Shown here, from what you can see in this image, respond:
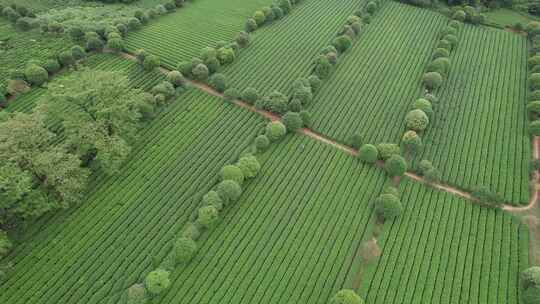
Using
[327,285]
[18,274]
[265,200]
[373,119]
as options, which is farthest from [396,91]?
[18,274]

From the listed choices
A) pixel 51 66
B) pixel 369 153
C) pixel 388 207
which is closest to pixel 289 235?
pixel 388 207

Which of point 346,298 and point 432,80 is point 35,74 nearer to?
point 346,298

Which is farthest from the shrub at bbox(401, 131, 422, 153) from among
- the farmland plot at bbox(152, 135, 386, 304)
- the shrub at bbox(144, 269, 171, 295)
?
the shrub at bbox(144, 269, 171, 295)

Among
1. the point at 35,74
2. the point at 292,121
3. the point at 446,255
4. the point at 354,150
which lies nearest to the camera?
the point at 446,255

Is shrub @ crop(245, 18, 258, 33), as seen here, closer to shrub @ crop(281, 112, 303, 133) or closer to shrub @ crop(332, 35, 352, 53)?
shrub @ crop(332, 35, 352, 53)

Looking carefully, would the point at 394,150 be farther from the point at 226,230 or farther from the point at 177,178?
the point at 177,178

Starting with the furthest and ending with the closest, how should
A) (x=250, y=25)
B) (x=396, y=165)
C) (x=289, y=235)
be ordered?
(x=250, y=25) < (x=396, y=165) < (x=289, y=235)

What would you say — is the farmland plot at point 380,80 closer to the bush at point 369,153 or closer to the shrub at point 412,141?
the shrub at point 412,141
